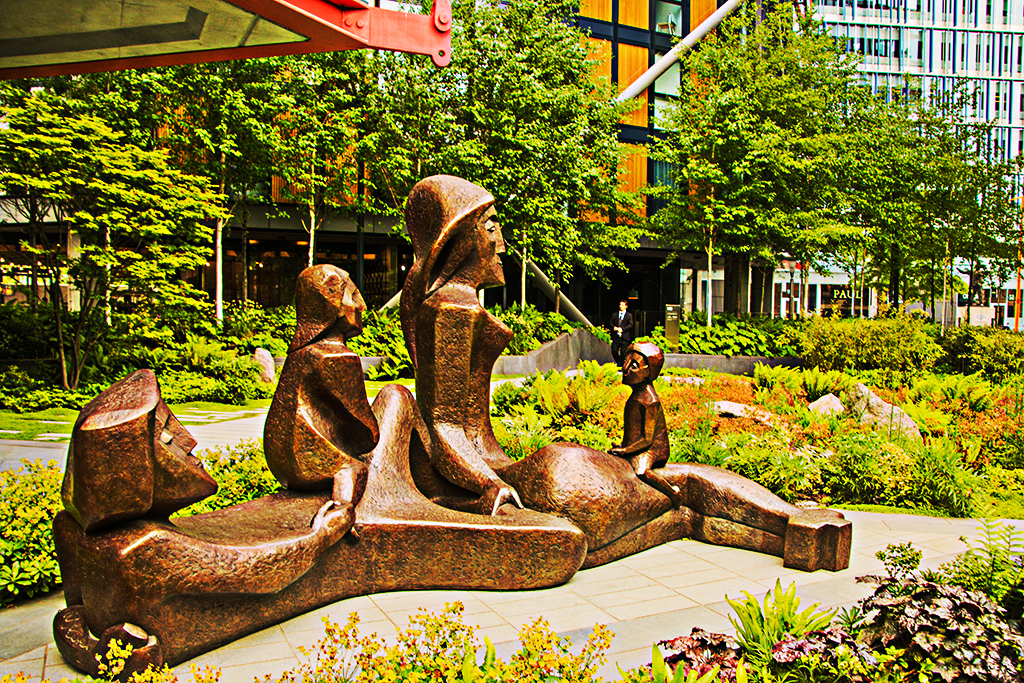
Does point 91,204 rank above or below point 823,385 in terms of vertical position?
above

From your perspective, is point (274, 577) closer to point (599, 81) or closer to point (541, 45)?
point (541, 45)

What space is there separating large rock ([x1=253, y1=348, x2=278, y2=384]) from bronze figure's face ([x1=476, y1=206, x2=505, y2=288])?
1138cm

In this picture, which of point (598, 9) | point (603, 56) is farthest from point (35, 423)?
point (598, 9)

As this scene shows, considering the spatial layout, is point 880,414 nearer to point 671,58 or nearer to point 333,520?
point 333,520

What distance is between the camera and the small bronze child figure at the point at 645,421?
17.5 ft

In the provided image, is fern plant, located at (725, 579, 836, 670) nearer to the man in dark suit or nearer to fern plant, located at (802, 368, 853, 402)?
fern plant, located at (802, 368, 853, 402)

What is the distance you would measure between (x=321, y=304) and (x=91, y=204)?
1030 cm

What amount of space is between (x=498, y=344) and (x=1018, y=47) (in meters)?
79.7

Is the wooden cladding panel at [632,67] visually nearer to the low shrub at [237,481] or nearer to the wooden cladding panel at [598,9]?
the wooden cladding panel at [598,9]

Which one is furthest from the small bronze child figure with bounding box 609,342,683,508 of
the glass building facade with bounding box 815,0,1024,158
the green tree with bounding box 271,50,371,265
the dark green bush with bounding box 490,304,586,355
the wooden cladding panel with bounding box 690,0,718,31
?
the glass building facade with bounding box 815,0,1024,158

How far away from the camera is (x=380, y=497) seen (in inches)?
180

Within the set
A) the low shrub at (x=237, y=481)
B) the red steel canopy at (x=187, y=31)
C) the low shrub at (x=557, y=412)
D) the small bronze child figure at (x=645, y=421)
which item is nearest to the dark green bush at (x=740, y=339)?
the low shrub at (x=557, y=412)

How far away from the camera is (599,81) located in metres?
21.5

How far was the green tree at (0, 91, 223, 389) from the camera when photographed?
11.4 meters
